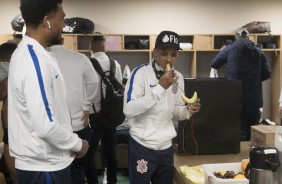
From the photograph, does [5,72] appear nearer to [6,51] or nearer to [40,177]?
[6,51]

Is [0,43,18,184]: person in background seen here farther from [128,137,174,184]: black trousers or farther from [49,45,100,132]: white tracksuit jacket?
[128,137,174,184]: black trousers

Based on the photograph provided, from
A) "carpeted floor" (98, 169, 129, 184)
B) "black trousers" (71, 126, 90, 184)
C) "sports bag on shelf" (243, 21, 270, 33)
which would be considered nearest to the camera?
"black trousers" (71, 126, 90, 184)

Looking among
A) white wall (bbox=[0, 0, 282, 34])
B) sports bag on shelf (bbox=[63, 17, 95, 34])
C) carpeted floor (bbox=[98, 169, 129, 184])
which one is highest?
white wall (bbox=[0, 0, 282, 34])

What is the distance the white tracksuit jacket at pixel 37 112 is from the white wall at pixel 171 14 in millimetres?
4518

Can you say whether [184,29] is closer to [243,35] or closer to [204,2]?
[204,2]

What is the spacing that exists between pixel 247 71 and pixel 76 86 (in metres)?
2.35

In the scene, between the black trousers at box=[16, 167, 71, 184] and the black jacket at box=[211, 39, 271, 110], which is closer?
the black trousers at box=[16, 167, 71, 184]

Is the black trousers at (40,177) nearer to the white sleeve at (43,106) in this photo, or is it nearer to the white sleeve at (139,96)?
the white sleeve at (43,106)

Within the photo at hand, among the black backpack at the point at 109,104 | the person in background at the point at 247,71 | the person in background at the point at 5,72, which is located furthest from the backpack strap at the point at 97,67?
the person in background at the point at 247,71

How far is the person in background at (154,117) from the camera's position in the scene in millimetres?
1882

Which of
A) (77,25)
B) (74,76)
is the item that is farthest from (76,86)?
(77,25)

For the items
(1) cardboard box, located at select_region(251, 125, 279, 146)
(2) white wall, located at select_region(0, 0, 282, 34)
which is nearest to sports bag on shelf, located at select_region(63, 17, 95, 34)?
(2) white wall, located at select_region(0, 0, 282, 34)

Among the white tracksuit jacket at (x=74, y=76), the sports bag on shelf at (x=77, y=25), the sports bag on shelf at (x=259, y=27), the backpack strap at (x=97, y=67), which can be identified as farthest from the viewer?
the sports bag on shelf at (x=259, y=27)

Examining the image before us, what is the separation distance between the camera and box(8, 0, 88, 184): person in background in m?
1.30
